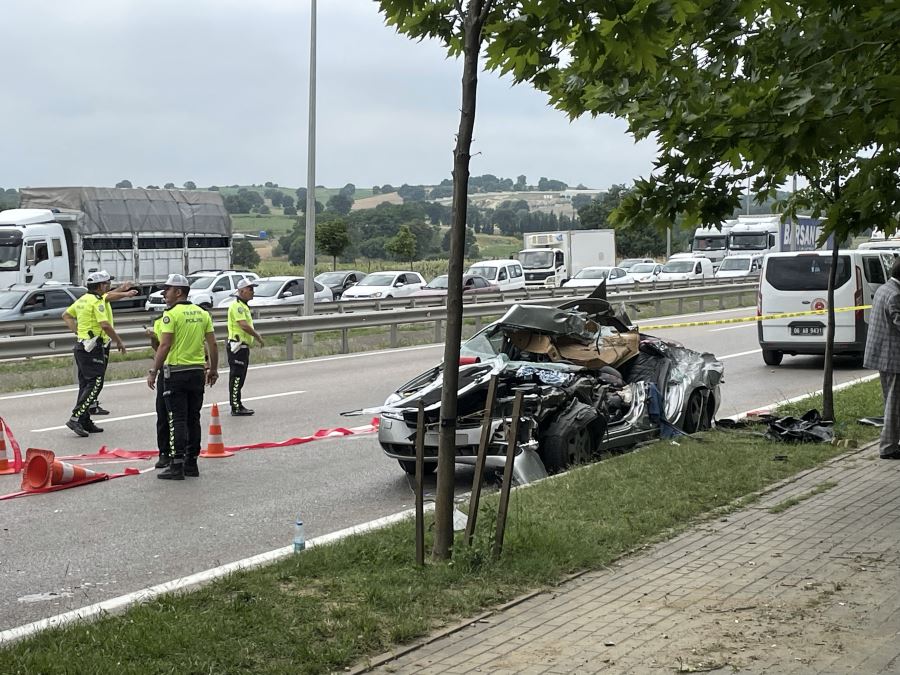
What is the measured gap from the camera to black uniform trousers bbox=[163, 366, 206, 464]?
10.6 m

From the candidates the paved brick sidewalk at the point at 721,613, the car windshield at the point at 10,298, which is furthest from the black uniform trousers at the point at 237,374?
the car windshield at the point at 10,298

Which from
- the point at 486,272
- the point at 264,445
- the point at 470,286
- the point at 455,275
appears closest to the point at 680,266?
the point at 486,272

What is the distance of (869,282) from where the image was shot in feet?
64.9

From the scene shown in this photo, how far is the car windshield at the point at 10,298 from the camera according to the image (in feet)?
89.5

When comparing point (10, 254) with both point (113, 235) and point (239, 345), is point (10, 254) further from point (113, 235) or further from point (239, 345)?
point (239, 345)

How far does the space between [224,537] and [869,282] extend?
1444cm

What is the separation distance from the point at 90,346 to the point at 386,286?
25.6 metres

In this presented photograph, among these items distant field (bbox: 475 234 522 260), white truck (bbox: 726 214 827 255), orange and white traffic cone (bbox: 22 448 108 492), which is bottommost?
distant field (bbox: 475 234 522 260)

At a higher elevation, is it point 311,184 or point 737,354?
point 311,184

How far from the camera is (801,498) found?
8.94 metres

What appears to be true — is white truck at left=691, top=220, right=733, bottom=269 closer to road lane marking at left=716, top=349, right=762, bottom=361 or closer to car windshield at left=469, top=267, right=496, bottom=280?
car windshield at left=469, top=267, right=496, bottom=280

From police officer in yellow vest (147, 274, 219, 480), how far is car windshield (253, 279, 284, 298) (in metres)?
24.6

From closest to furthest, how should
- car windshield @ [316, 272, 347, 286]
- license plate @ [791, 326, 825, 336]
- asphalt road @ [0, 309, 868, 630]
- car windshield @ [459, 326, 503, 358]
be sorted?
asphalt road @ [0, 309, 868, 630]
car windshield @ [459, 326, 503, 358]
license plate @ [791, 326, 825, 336]
car windshield @ [316, 272, 347, 286]

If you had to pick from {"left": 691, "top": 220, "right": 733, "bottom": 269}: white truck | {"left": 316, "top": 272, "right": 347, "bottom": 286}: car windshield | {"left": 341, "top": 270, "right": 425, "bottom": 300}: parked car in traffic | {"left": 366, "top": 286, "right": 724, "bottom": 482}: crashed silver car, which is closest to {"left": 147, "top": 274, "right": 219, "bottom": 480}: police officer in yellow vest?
{"left": 366, "top": 286, "right": 724, "bottom": 482}: crashed silver car
